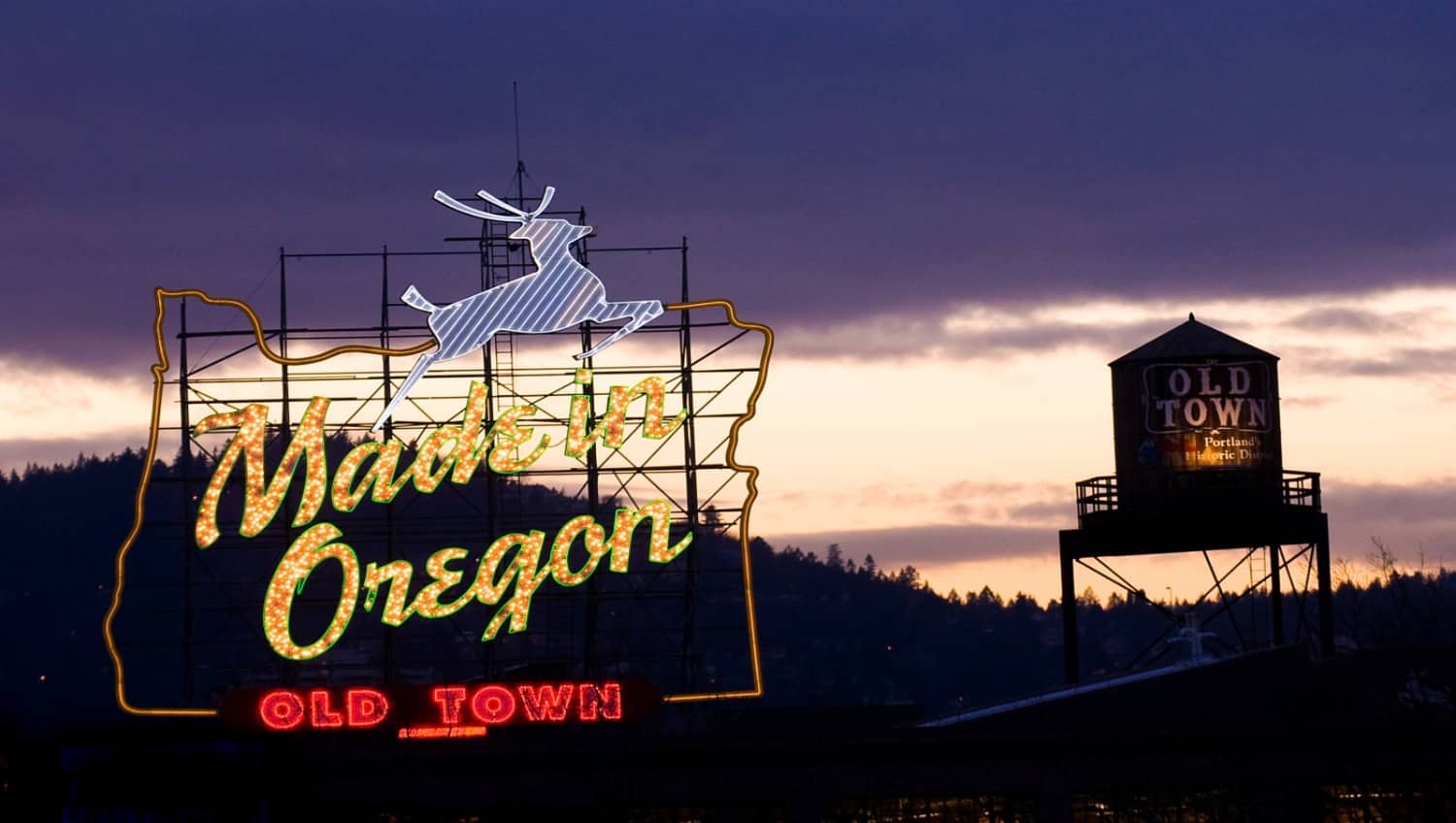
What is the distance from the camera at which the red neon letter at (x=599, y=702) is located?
46.6 metres

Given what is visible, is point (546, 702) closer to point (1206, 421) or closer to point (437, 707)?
point (437, 707)

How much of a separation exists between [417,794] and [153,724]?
7565mm

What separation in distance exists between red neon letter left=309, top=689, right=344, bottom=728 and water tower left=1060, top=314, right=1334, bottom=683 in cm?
2003

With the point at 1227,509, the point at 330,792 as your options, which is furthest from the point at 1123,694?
the point at 330,792

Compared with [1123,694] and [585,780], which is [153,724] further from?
[1123,694]

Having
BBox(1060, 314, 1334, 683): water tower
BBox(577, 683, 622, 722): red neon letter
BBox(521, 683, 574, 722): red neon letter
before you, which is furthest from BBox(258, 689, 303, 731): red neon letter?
BBox(1060, 314, 1334, 683): water tower

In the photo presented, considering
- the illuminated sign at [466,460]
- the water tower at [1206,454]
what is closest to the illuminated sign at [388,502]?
the illuminated sign at [466,460]

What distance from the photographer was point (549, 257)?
5150cm

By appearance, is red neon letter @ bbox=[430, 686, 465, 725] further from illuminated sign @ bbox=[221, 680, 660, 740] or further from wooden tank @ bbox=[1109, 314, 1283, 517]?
wooden tank @ bbox=[1109, 314, 1283, 517]

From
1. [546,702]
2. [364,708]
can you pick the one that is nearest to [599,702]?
[546,702]

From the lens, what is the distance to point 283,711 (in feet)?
151

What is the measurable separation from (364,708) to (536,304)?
10.1m

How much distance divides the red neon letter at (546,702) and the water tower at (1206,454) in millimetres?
16028

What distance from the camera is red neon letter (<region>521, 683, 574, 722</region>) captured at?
46.4 meters
